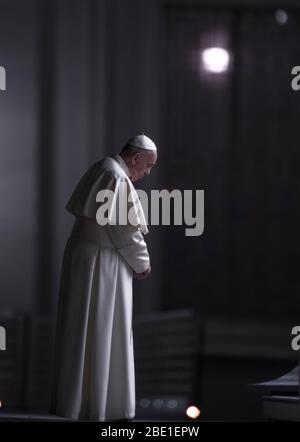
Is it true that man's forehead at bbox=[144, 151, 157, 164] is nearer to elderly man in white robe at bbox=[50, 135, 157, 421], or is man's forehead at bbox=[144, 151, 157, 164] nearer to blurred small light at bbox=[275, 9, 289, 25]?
elderly man in white robe at bbox=[50, 135, 157, 421]

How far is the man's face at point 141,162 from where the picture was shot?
4004 millimetres

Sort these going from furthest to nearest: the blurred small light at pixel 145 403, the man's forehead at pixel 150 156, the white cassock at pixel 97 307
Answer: the blurred small light at pixel 145 403 → the man's forehead at pixel 150 156 → the white cassock at pixel 97 307

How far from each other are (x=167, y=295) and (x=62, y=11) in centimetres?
212

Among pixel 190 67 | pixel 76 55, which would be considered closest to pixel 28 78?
pixel 76 55

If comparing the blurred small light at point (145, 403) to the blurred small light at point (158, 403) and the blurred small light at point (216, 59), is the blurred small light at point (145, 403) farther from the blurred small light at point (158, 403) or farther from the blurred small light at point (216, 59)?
the blurred small light at point (216, 59)

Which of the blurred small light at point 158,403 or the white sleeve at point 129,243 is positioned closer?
the white sleeve at point 129,243

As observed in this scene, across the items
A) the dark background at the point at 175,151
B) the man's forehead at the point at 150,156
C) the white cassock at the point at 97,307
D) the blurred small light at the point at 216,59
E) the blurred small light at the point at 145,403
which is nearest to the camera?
the white cassock at the point at 97,307

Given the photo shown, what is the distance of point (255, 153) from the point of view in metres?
7.77

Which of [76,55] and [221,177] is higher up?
[76,55]

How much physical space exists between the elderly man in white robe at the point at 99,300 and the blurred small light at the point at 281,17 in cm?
392

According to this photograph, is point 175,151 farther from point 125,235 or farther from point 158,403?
point 125,235

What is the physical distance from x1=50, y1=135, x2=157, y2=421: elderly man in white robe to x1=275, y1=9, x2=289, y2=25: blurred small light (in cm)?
392

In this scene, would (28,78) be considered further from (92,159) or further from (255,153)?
(255,153)

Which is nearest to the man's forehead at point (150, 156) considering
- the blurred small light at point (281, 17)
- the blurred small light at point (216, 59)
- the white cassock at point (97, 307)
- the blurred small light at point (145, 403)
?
the white cassock at point (97, 307)
